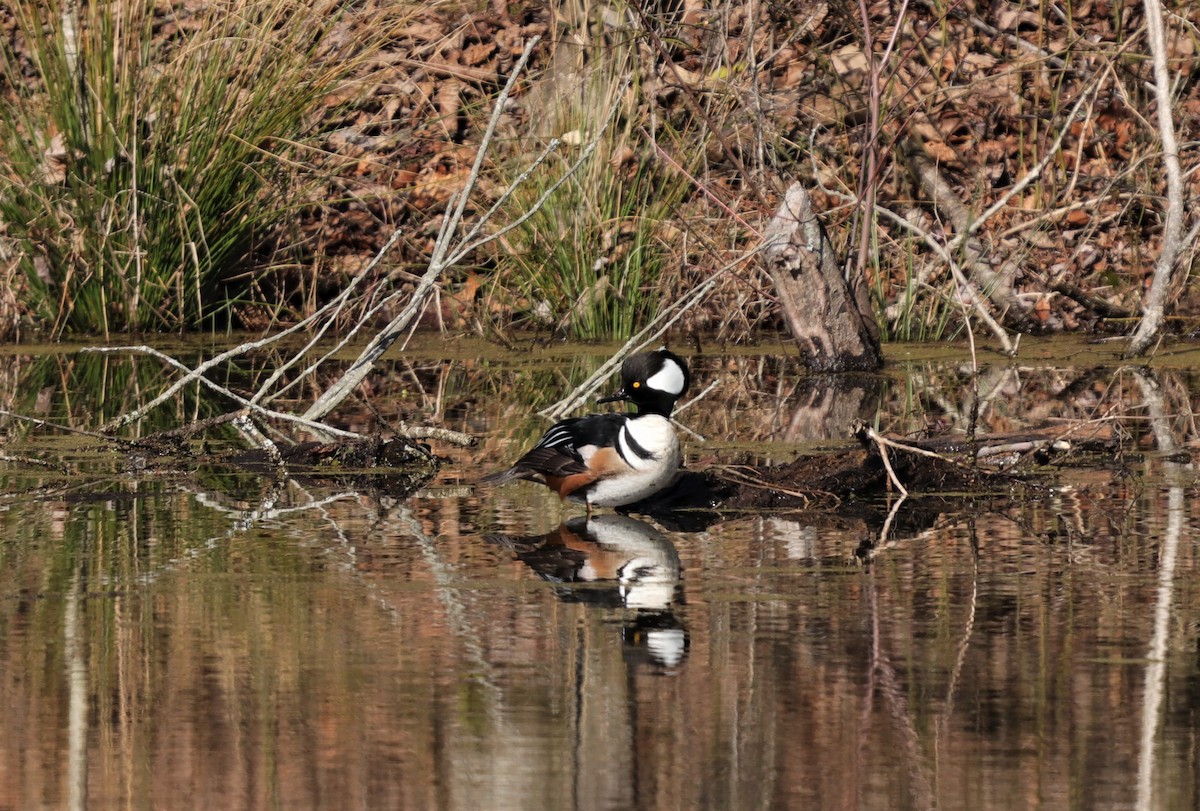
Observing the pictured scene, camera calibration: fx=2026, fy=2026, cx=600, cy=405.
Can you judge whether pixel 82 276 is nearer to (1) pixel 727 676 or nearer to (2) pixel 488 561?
(2) pixel 488 561

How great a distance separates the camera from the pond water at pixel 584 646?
361 cm

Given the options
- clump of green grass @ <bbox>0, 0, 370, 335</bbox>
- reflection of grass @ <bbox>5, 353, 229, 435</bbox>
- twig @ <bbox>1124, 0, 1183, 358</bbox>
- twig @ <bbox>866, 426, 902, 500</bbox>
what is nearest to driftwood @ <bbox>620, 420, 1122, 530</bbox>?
twig @ <bbox>866, 426, 902, 500</bbox>

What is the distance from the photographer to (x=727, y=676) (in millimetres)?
4273

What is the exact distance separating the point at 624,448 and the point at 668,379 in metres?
0.34

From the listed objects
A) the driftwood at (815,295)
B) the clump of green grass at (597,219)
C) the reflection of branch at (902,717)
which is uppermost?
the clump of green grass at (597,219)

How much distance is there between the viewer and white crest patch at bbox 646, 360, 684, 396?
6578 millimetres

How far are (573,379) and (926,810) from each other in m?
7.30

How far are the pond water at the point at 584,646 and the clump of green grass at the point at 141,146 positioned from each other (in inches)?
175

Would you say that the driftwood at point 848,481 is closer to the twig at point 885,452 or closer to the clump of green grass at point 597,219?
the twig at point 885,452

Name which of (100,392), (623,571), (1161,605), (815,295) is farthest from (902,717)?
(100,392)

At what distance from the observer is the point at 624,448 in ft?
20.9

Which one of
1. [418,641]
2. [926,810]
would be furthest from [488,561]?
[926,810]

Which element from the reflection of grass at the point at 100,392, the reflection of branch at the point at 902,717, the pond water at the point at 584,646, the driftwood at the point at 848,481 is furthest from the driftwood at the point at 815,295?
the reflection of branch at the point at 902,717

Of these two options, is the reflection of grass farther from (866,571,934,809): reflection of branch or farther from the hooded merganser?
(866,571,934,809): reflection of branch
